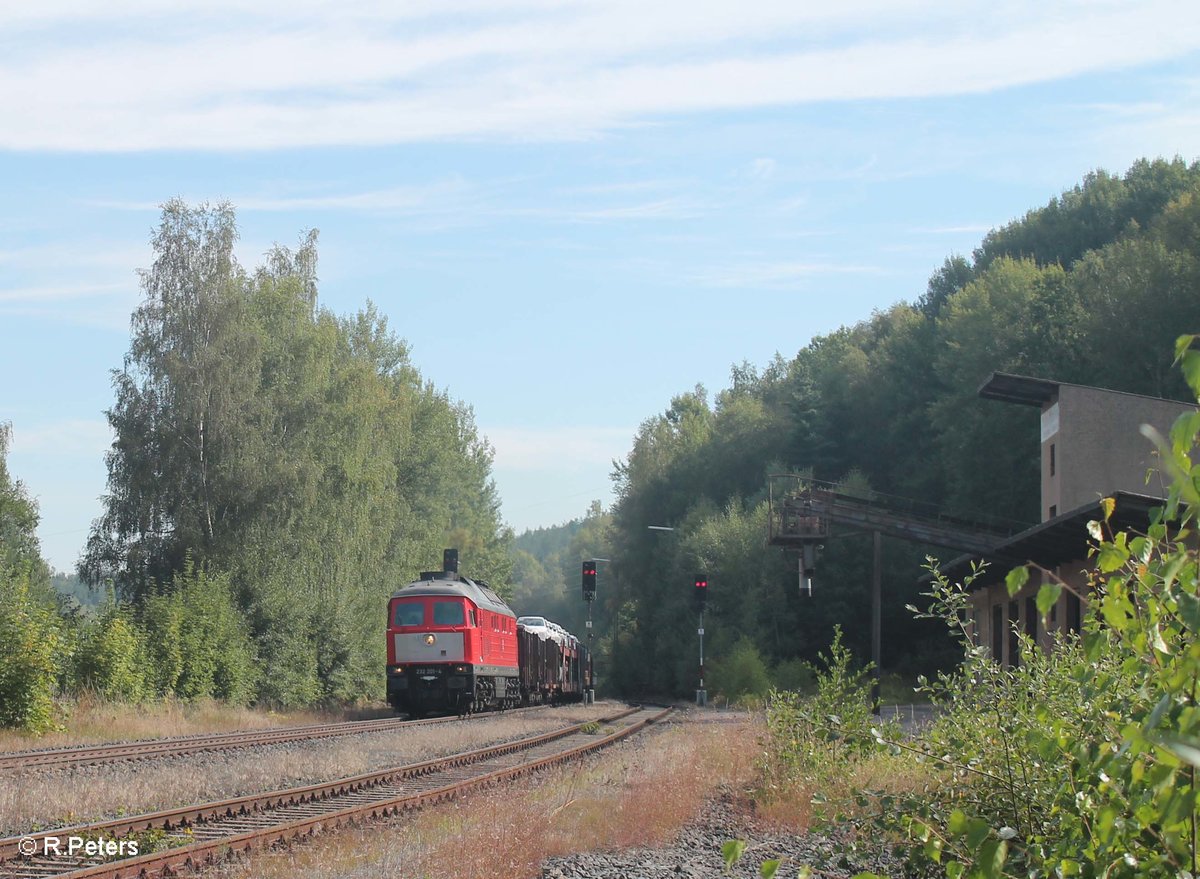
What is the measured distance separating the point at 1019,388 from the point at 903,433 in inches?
1236

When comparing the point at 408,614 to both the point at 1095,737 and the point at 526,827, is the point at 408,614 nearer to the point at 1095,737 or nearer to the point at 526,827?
the point at 526,827

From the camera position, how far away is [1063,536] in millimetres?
22203

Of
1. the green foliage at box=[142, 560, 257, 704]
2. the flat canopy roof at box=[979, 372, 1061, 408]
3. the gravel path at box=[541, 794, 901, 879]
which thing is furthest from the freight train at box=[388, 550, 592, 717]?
the gravel path at box=[541, 794, 901, 879]

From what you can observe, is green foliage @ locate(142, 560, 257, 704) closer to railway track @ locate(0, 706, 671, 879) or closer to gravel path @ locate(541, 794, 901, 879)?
railway track @ locate(0, 706, 671, 879)

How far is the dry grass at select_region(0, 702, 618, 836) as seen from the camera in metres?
12.3

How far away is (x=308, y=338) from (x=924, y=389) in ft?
124

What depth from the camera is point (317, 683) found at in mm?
40219

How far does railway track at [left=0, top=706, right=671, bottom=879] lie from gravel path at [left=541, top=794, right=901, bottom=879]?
2845 millimetres

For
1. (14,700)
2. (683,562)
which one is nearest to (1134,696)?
(14,700)

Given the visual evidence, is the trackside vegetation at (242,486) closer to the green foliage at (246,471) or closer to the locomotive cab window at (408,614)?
the green foliage at (246,471)

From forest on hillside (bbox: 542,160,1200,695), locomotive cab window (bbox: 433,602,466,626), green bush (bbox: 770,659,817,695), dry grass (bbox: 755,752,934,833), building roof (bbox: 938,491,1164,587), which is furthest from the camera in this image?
forest on hillside (bbox: 542,160,1200,695)

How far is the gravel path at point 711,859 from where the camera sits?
9156 mm

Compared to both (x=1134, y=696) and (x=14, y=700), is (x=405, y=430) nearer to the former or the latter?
(x=14, y=700)

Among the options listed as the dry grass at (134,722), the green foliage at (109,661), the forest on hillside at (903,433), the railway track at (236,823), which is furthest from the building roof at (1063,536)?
the forest on hillside at (903,433)
